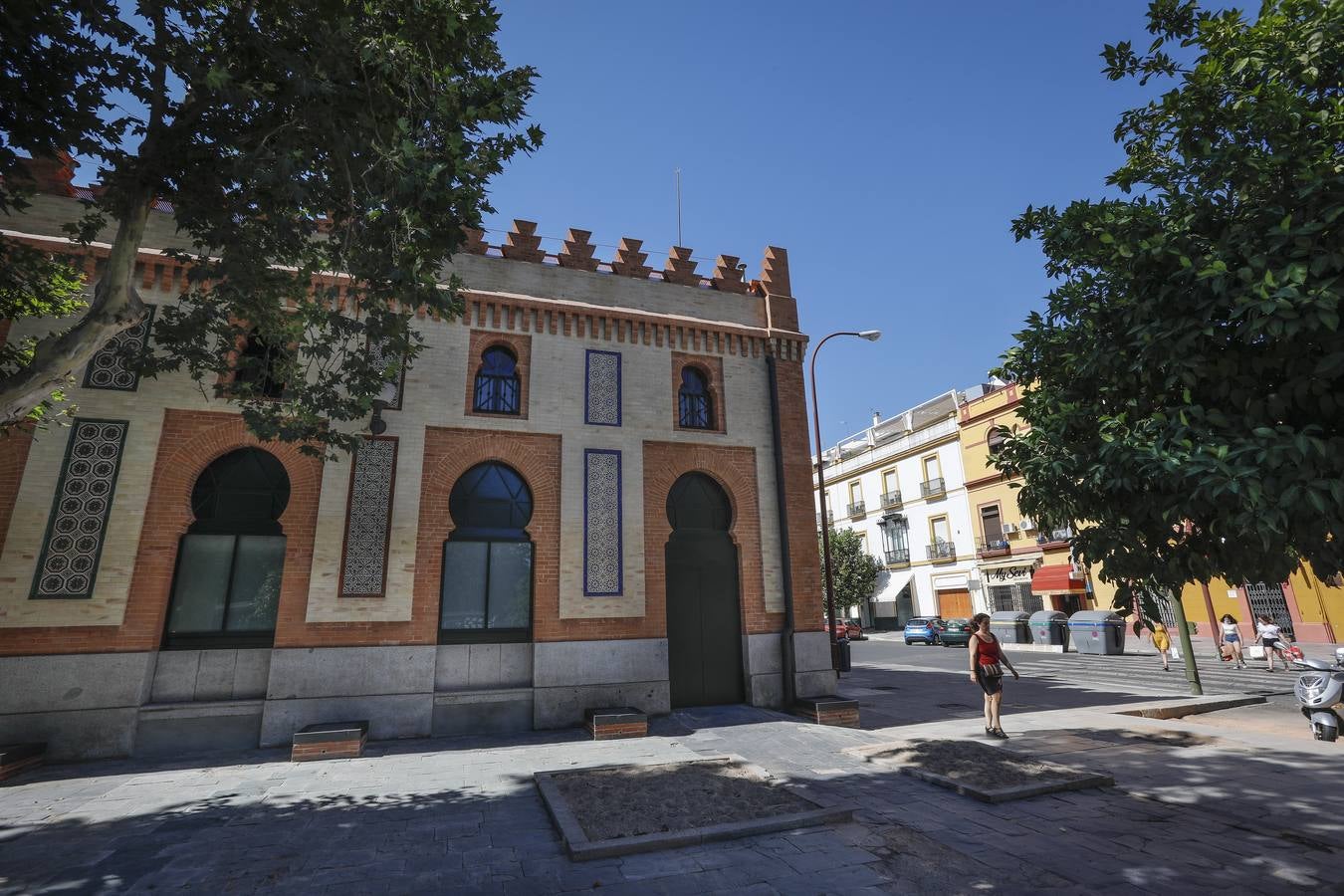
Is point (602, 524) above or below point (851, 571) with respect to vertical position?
below

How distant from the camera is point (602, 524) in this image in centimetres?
1109

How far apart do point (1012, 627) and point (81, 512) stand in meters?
30.6

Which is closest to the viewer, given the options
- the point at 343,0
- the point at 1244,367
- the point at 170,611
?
the point at 1244,367

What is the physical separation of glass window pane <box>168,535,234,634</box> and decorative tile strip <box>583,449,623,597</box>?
5629mm

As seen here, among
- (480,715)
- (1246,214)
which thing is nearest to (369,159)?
(1246,214)

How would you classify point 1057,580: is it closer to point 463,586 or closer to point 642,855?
point 463,586

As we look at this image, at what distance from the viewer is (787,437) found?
1270 centimetres

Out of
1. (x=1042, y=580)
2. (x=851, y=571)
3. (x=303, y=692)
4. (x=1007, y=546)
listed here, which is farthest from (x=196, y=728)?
(x=851, y=571)

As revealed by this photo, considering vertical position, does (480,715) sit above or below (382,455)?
below

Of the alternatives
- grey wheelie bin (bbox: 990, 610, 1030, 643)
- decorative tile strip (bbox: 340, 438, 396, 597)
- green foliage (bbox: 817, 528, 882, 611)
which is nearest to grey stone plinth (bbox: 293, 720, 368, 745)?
decorative tile strip (bbox: 340, 438, 396, 597)

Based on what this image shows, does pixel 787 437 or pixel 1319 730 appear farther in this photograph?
pixel 787 437

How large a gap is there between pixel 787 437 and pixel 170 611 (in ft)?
35.9

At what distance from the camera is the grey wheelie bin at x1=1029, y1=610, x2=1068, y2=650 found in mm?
24516

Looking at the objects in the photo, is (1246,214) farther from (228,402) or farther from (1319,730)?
(228,402)
